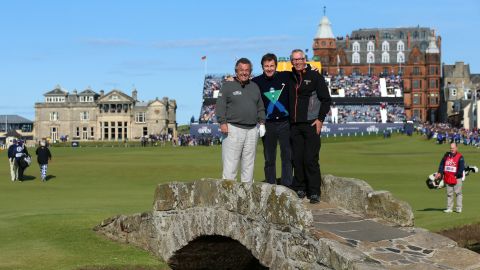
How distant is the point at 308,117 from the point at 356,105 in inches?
4621

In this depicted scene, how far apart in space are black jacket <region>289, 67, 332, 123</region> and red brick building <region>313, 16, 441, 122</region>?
512ft

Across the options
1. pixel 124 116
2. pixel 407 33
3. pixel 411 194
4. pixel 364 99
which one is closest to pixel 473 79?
pixel 407 33

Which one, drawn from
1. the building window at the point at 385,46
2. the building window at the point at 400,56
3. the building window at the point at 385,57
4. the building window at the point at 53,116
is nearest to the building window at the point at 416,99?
the building window at the point at 400,56

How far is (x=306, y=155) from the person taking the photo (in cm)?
1412

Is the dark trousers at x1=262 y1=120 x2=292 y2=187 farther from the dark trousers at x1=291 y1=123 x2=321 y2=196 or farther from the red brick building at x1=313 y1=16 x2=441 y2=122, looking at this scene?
the red brick building at x1=313 y1=16 x2=441 y2=122

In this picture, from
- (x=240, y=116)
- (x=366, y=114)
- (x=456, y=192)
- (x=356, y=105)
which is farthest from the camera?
(x=356, y=105)

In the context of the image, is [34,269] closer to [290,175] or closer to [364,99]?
[290,175]

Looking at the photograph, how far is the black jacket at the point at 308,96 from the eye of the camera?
1396 cm

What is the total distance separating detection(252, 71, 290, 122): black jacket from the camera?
14219 mm

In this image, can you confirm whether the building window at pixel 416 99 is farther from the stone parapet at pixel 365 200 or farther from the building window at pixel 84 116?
the stone parapet at pixel 365 200

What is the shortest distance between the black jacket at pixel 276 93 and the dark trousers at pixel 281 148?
0.49 ft

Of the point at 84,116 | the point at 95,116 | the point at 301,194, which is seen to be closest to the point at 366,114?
the point at 95,116

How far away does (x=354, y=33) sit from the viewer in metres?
180

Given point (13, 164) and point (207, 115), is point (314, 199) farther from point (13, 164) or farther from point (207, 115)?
point (207, 115)
